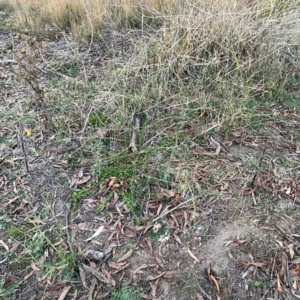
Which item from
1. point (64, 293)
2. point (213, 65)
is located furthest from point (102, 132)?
point (213, 65)

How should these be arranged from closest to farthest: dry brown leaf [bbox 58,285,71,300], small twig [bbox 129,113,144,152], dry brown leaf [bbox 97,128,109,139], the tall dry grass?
1. dry brown leaf [bbox 58,285,71,300]
2. small twig [bbox 129,113,144,152]
3. dry brown leaf [bbox 97,128,109,139]
4. the tall dry grass

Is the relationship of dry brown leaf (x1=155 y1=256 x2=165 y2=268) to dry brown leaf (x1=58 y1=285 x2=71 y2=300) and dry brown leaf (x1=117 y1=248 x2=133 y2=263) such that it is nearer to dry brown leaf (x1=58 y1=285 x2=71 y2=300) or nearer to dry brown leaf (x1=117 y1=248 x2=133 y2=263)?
dry brown leaf (x1=117 y1=248 x2=133 y2=263)

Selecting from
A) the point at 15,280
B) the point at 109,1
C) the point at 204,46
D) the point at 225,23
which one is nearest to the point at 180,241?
the point at 15,280

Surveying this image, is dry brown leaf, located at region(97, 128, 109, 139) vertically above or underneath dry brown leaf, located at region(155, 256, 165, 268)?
above

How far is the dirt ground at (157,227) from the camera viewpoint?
174 centimetres

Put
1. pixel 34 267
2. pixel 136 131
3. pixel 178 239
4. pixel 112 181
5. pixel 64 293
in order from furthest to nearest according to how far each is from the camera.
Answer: pixel 136 131
pixel 112 181
pixel 178 239
pixel 34 267
pixel 64 293

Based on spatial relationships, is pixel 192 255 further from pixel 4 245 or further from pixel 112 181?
pixel 4 245

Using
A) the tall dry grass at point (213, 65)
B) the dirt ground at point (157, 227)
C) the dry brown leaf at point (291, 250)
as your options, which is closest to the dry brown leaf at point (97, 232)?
the dirt ground at point (157, 227)

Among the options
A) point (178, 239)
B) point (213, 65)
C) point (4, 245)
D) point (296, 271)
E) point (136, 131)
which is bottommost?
point (296, 271)

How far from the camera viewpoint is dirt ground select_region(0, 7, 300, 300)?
1.74 meters

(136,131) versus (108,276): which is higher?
(136,131)

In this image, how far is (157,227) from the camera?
197 centimetres

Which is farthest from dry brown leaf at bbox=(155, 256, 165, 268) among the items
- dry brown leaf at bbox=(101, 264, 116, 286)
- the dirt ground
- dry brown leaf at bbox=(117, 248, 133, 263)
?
dry brown leaf at bbox=(101, 264, 116, 286)

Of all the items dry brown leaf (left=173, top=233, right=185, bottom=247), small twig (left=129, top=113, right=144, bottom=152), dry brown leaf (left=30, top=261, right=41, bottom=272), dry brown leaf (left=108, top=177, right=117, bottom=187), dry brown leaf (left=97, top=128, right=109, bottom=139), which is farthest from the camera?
dry brown leaf (left=97, top=128, right=109, bottom=139)
